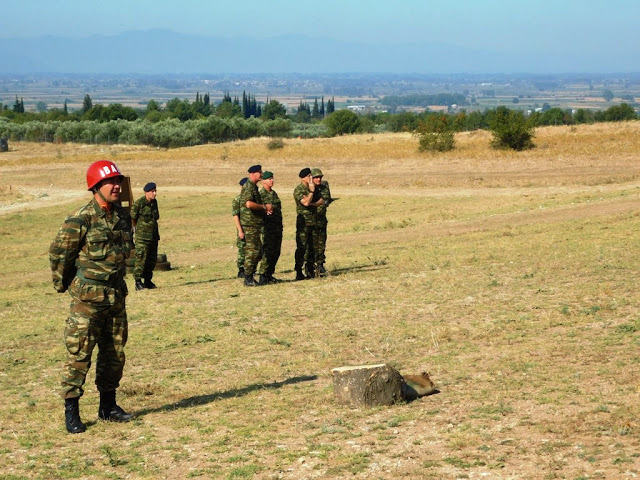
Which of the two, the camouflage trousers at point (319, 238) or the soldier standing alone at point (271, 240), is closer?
the soldier standing alone at point (271, 240)

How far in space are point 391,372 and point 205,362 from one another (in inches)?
133

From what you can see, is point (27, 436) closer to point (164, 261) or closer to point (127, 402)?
point (127, 402)

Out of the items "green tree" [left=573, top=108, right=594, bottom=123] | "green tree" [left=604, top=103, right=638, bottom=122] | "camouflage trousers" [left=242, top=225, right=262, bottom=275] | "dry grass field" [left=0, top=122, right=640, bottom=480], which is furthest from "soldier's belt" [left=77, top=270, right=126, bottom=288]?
"green tree" [left=573, top=108, right=594, bottom=123]

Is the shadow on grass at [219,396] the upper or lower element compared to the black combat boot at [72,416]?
lower

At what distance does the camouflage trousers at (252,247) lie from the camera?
17.6 m

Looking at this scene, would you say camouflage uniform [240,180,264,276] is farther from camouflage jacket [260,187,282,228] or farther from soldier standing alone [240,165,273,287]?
camouflage jacket [260,187,282,228]

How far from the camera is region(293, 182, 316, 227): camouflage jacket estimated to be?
Answer: 58.2 feet

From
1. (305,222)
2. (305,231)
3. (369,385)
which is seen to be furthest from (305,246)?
(369,385)

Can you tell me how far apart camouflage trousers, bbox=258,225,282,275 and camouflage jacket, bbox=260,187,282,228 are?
72mm

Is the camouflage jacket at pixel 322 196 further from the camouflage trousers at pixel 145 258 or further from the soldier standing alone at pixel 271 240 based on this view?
the camouflage trousers at pixel 145 258

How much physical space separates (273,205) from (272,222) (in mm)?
489

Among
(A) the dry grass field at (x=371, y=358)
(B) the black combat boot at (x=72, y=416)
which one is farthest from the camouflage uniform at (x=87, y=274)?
(A) the dry grass field at (x=371, y=358)

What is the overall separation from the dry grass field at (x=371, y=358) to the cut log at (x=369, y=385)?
0.49 feet

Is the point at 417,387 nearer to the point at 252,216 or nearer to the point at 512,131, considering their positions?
the point at 252,216
